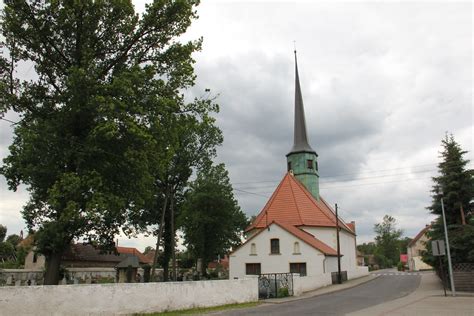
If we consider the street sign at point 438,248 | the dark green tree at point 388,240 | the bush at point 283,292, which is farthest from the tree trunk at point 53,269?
the dark green tree at point 388,240

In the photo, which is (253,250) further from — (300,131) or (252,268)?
(300,131)

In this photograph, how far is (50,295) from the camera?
1330 cm

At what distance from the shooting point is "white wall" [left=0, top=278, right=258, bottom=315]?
500 inches

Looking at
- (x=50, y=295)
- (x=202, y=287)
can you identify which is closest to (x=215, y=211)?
(x=202, y=287)

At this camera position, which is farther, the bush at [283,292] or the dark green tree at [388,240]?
the dark green tree at [388,240]

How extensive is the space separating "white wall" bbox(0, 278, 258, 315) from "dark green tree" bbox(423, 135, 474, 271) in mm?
14447

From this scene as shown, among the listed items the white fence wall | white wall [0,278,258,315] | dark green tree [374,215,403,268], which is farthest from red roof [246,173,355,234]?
dark green tree [374,215,403,268]

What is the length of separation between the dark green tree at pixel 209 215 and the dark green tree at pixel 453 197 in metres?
18.6

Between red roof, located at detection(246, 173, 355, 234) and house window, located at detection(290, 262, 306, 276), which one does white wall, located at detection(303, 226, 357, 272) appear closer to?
red roof, located at detection(246, 173, 355, 234)

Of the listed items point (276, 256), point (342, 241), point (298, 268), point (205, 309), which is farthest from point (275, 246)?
point (205, 309)

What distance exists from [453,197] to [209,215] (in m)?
21.1

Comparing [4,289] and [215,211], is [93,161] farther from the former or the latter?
[215,211]

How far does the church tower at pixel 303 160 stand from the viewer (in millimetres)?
48281

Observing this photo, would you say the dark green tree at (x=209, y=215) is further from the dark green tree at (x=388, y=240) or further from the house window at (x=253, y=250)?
the dark green tree at (x=388, y=240)
